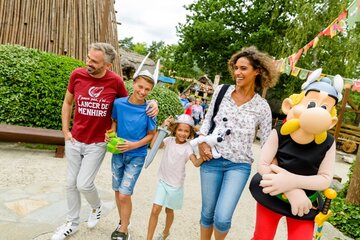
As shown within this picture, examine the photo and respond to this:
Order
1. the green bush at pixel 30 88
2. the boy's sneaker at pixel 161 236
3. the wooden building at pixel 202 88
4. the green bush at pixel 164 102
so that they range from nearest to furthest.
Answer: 1. the boy's sneaker at pixel 161 236
2. the green bush at pixel 30 88
3. the green bush at pixel 164 102
4. the wooden building at pixel 202 88

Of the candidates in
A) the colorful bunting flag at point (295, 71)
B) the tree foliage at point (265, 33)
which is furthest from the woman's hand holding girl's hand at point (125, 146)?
the tree foliage at point (265, 33)

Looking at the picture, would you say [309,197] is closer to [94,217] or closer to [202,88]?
[94,217]

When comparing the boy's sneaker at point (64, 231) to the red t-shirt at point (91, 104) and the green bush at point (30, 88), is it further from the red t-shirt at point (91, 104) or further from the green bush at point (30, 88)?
the green bush at point (30, 88)

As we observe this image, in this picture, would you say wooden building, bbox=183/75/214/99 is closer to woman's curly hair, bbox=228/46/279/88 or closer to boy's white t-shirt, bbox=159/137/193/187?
boy's white t-shirt, bbox=159/137/193/187

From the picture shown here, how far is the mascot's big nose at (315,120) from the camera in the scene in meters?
1.92

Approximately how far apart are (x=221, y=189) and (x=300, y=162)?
74 cm

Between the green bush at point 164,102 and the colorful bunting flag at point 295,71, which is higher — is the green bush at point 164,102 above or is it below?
below

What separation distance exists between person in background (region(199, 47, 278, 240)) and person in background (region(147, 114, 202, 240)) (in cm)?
30

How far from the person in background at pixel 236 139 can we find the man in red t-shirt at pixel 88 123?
71 cm

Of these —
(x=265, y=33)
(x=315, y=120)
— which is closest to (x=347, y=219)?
(x=315, y=120)

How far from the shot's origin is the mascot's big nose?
6.31ft

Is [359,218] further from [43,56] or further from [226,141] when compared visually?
[43,56]

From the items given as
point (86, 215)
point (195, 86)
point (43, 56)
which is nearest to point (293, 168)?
point (86, 215)

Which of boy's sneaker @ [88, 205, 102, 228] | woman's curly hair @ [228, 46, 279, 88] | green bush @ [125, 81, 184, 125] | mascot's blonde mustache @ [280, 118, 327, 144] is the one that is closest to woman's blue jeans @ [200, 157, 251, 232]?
mascot's blonde mustache @ [280, 118, 327, 144]
